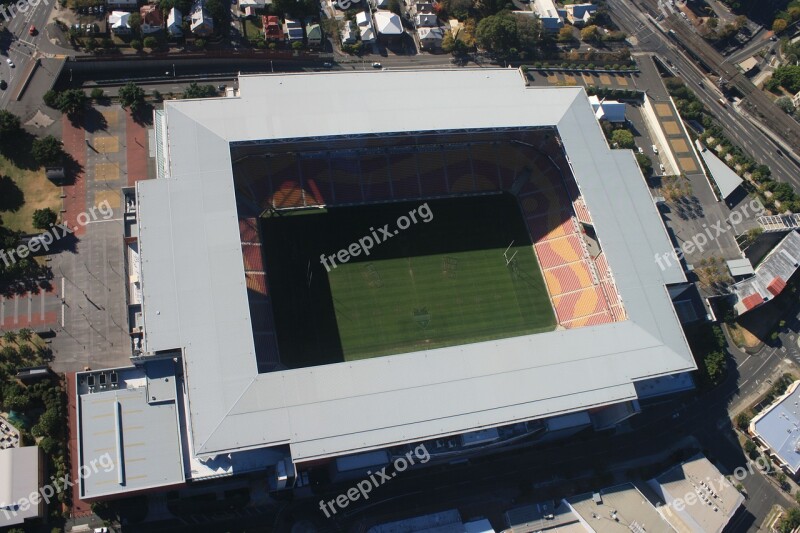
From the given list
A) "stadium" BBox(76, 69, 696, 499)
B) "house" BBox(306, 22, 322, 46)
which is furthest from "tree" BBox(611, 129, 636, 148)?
"house" BBox(306, 22, 322, 46)

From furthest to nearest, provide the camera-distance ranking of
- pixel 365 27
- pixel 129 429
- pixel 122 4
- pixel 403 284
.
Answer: pixel 365 27, pixel 122 4, pixel 403 284, pixel 129 429

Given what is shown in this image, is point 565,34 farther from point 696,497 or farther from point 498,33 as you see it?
point 696,497

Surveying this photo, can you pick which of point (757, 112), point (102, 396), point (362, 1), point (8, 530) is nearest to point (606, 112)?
point (757, 112)

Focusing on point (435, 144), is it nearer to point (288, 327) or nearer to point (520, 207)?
point (520, 207)

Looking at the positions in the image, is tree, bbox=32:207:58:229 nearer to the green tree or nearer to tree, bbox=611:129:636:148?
the green tree

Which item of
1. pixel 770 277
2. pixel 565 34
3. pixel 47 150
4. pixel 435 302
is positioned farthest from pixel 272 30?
pixel 770 277

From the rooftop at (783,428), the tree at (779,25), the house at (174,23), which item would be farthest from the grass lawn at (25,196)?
the tree at (779,25)
